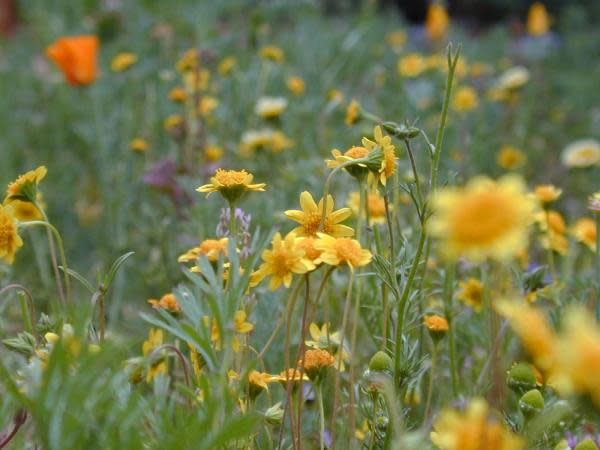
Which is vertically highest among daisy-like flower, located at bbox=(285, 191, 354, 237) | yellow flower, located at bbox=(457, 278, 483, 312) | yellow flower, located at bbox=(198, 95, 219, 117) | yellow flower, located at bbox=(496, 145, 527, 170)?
daisy-like flower, located at bbox=(285, 191, 354, 237)

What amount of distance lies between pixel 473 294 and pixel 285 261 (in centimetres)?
55

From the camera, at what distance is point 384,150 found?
0.79 meters

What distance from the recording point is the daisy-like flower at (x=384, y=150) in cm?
79

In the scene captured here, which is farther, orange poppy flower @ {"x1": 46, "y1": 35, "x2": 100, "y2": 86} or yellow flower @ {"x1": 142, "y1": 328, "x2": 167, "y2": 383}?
orange poppy flower @ {"x1": 46, "y1": 35, "x2": 100, "y2": 86}

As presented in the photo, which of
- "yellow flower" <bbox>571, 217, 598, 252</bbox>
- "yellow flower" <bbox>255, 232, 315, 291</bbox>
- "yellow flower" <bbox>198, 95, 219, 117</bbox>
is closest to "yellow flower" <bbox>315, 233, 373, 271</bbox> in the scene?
"yellow flower" <bbox>255, 232, 315, 291</bbox>

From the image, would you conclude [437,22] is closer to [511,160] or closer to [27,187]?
[511,160]

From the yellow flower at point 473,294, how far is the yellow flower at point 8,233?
0.64m

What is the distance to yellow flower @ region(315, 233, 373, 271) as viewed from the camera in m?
0.70

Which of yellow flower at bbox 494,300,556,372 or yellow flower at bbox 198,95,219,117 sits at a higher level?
yellow flower at bbox 494,300,556,372

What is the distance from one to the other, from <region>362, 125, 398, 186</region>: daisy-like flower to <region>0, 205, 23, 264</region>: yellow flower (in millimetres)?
338

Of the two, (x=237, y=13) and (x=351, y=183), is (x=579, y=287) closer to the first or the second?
(x=351, y=183)

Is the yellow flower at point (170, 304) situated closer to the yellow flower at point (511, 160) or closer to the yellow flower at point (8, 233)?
the yellow flower at point (8, 233)

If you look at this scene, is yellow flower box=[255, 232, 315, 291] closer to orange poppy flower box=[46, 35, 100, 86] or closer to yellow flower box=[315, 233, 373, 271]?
yellow flower box=[315, 233, 373, 271]

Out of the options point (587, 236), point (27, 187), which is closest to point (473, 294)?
point (587, 236)
